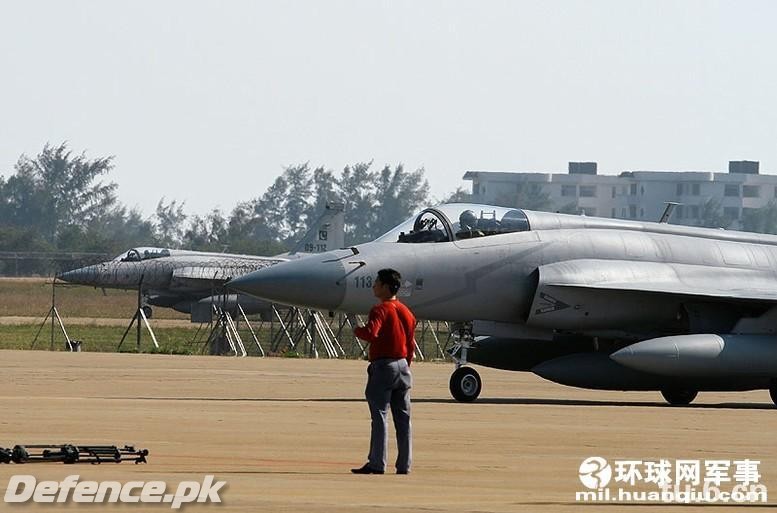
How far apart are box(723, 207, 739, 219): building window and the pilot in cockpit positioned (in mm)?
131707

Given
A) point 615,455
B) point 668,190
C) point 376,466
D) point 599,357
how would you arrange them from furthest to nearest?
point 668,190, point 599,357, point 615,455, point 376,466

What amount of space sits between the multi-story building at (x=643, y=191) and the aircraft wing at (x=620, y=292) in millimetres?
121802

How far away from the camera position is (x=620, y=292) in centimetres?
2348

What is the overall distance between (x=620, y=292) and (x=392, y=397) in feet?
33.7

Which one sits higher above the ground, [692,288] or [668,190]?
[668,190]

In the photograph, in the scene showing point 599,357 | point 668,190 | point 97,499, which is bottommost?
point 97,499

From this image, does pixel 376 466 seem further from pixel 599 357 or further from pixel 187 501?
pixel 599 357

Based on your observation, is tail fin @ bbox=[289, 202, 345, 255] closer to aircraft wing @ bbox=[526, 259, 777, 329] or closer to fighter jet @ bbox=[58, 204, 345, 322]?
fighter jet @ bbox=[58, 204, 345, 322]

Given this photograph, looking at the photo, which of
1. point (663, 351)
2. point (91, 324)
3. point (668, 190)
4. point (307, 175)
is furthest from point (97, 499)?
point (307, 175)

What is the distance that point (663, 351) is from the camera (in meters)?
21.9

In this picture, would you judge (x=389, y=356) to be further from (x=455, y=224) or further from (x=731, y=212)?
(x=731, y=212)

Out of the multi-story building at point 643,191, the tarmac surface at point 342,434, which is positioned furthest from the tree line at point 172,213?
the tarmac surface at point 342,434

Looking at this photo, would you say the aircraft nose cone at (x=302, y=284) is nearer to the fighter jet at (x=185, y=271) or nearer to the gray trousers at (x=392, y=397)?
the gray trousers at (x=392, y=397)

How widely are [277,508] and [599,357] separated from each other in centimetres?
1331
